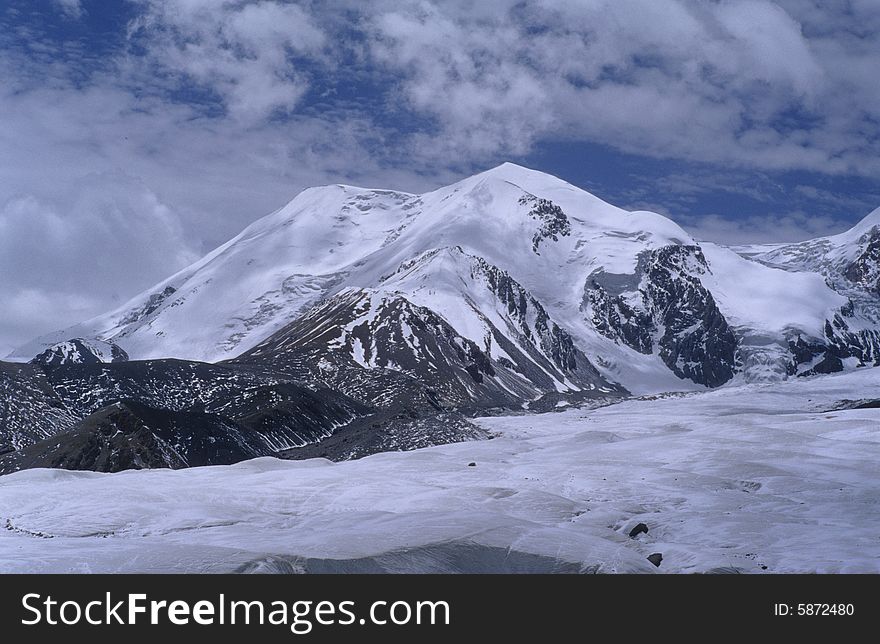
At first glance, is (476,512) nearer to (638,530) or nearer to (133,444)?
(638,530)

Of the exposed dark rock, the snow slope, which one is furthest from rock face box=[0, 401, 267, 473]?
the exposed dark rock

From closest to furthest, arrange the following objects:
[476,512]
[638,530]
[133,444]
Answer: [638,530]
[476,512]
[133,444]

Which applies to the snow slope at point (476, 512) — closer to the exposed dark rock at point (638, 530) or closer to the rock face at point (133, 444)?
the exposed dark rock at point (638, 530)

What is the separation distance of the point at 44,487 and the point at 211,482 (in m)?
14.6

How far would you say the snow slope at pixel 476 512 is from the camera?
161 feet

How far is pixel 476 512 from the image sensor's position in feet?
206

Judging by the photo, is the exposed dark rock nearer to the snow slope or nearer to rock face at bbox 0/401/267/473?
the snow slope

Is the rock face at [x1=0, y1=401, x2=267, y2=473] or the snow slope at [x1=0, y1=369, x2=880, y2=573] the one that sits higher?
the rock face at [x1=0, y1=401, x2=267, y2=473]

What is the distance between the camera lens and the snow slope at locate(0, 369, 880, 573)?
49.0 m

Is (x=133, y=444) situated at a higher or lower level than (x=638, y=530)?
higher

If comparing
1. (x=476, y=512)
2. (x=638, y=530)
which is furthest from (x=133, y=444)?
(x=638, y=530)

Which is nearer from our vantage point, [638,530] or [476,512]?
[638,530]
